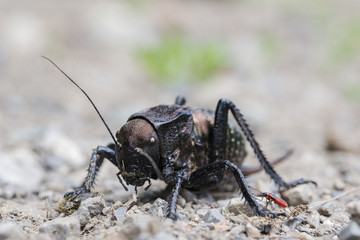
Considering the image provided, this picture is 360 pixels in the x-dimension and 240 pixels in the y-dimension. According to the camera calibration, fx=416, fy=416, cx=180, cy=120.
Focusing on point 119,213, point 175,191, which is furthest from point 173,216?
point 119,213

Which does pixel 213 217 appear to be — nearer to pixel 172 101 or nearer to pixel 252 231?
pixel 252 231

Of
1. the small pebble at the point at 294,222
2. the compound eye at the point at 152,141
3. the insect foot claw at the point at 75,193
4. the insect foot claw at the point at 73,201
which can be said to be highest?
the compound eye at the point at 152,141

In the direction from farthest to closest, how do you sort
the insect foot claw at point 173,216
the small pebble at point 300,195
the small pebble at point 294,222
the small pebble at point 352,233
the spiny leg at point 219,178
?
the small pebble at point 300,195
the spiny leg at point 219,178
the small pebble at point 294,222
the insect foot claw at point 173,216
the small pebble at point 352,233

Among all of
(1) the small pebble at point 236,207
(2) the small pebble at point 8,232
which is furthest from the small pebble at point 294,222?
(2) the small pebble at point 8,232

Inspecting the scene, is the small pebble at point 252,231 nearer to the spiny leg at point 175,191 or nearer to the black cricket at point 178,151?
the black cricket at point 178,151

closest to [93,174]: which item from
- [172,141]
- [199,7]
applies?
[172,141]

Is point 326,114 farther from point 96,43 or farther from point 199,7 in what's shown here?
point 199,7
